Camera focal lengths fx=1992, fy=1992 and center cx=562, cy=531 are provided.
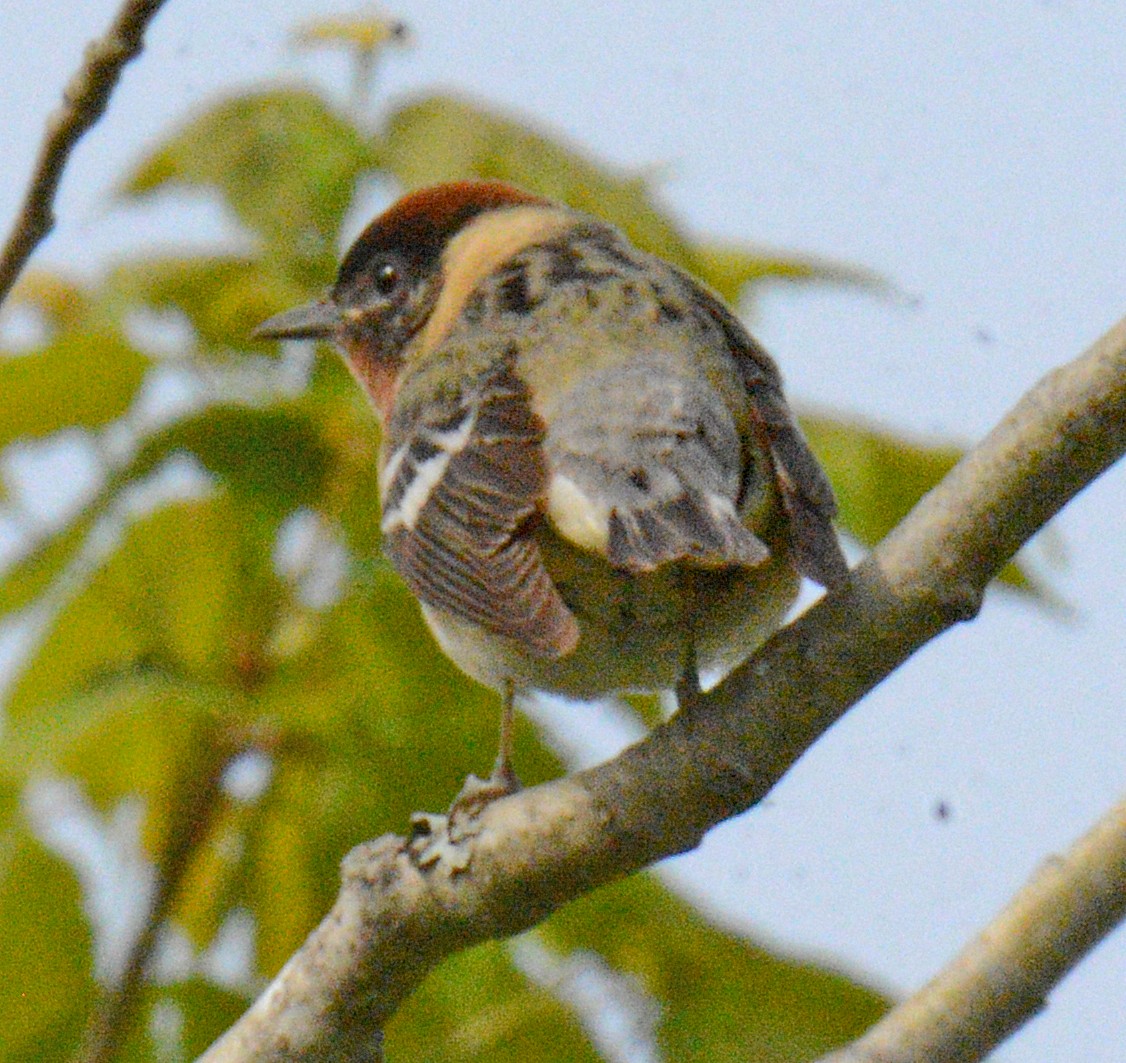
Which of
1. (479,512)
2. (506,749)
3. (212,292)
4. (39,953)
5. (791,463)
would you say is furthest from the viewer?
(212,292)

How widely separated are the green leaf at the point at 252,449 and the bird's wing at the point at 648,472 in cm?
69

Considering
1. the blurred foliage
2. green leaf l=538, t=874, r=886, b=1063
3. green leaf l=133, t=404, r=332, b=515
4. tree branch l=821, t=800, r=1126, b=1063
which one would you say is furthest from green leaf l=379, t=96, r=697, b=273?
tree branch l=821, t=800, r=1126, b=1063

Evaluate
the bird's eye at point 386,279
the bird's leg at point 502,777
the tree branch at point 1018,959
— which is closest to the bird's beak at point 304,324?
the bird's eye at point 386,279

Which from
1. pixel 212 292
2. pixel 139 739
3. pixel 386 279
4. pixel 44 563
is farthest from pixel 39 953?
pixel 386 279

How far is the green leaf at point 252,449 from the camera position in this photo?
409 cm

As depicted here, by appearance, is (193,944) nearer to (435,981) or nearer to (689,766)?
(435,981)

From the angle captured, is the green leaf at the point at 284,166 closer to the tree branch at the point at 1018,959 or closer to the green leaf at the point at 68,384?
the green leaf at the point at 68,384

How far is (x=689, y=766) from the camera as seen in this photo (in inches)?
112

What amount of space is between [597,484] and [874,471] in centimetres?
95

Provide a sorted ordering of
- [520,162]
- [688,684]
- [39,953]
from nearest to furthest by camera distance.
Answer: [688,684] → [39,953] → [520,162]

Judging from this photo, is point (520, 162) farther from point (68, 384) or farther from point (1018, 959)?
point (1018, 959)

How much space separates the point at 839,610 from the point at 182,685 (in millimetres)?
1542

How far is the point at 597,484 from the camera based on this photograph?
3484mm

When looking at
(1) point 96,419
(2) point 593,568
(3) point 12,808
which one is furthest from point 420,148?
(3) point 12,808
